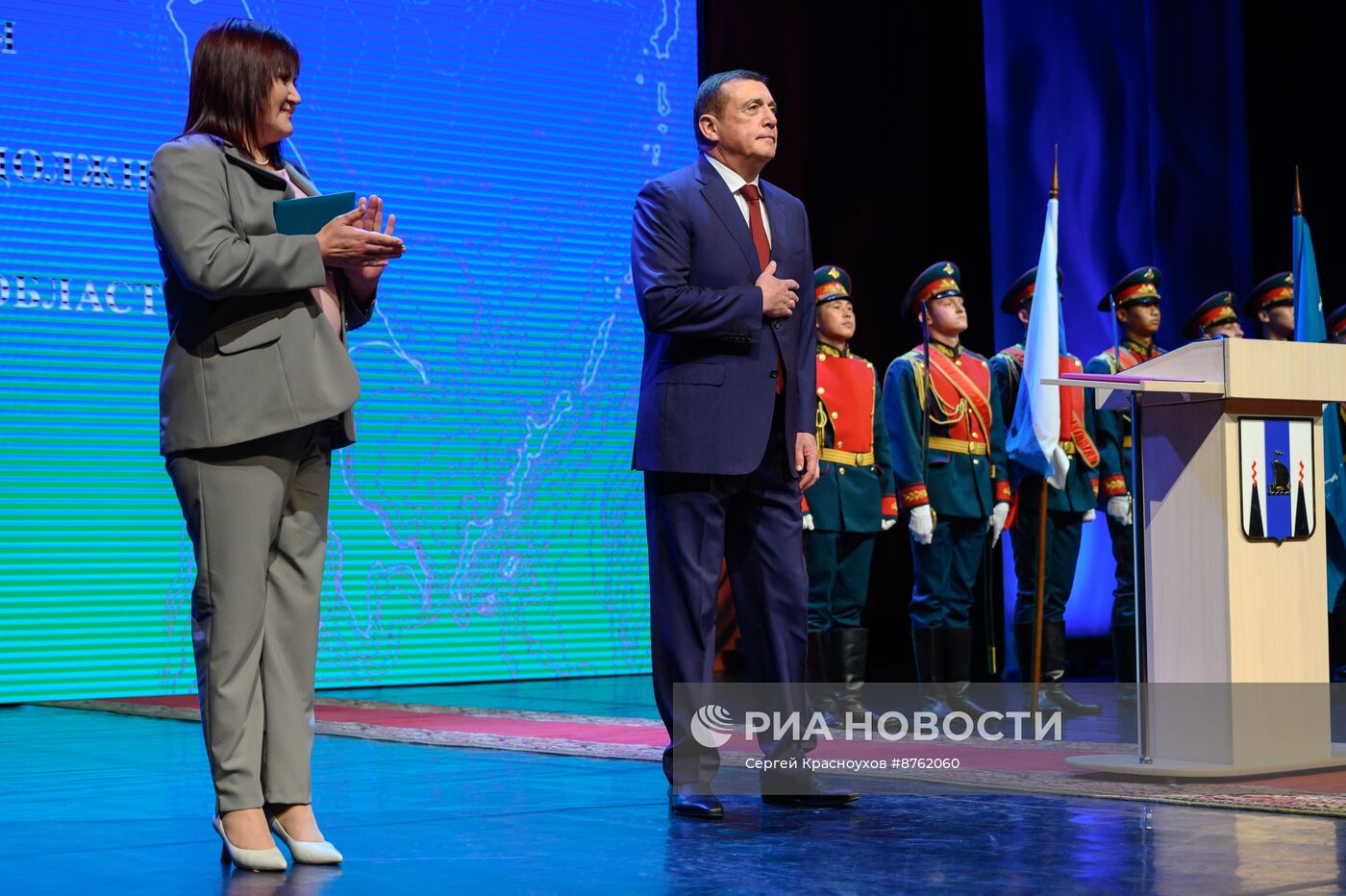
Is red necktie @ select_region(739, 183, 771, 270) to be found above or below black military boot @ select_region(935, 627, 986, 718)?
above

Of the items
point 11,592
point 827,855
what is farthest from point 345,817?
point 11,592

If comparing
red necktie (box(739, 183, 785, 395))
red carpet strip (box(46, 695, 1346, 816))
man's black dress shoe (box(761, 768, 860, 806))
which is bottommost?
red carpet strip (box(46, 695, 1346, 816))

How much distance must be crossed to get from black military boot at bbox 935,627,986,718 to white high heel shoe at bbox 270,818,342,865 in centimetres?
268

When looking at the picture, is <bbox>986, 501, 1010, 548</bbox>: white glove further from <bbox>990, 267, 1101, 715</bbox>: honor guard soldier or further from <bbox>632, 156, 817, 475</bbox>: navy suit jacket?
<bbox>632, 156, 817, 475</bbox>: navy suit jacket

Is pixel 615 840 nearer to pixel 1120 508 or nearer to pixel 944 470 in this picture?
pixel 944 470

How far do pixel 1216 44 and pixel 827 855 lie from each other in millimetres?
5801

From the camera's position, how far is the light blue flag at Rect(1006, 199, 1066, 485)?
4082mm

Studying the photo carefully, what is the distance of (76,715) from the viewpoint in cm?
504

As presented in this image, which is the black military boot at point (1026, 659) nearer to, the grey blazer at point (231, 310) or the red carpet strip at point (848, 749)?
the red carpet strip at point (848, 749)

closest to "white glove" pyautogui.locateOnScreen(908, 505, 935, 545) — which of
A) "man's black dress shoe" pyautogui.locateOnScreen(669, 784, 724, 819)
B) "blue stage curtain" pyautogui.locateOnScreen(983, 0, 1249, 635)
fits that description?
"man's black dress shoe" pyautogui.locateOnScreen(669, 784, 724, 819)

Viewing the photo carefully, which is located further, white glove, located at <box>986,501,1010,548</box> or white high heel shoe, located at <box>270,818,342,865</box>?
white glove, located at <box>986,501,1010,548</box>

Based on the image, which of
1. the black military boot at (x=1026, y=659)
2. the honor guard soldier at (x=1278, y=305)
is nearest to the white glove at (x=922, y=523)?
the black military boot at (x=1026, y=659)

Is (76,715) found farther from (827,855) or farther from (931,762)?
(827,855)

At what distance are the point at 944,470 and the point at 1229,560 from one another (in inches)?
71.0
